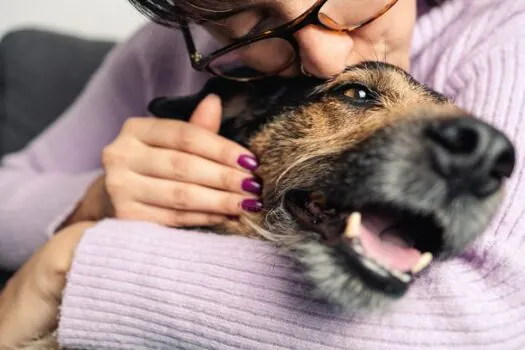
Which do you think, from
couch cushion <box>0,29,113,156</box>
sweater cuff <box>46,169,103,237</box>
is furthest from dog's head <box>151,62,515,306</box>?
couch cushion <box>0,29,113,156</box>

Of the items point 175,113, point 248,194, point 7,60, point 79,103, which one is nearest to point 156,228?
point 248,194

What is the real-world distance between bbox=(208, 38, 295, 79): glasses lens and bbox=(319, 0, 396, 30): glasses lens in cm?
11

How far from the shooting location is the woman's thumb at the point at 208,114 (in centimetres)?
149

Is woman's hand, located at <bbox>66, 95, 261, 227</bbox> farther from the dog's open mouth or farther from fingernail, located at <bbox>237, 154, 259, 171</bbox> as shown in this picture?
the dog's open mouth

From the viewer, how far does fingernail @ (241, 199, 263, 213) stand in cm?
134

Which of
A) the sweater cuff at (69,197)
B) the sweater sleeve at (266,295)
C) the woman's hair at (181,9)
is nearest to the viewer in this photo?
the sweater sleeve at (266,295)

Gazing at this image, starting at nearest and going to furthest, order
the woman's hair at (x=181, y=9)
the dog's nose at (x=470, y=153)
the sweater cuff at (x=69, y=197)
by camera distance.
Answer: the dog's nose at (x=470, y=153) → the woman's hair at (x=181, y=9) → the sweater cuff at (x=69, y=197)

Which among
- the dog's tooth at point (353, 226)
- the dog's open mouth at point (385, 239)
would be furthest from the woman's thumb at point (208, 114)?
the dog's tooth at point (353, 226)

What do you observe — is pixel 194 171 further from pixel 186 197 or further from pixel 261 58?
pixel 261 58

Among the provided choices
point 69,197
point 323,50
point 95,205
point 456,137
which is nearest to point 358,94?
point 323,50

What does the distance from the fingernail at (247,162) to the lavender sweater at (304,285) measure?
8.3 inches

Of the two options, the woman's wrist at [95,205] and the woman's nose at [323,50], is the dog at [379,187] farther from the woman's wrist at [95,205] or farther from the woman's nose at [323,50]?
the woman's wrist at [95,205]

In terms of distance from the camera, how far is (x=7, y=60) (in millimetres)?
2740

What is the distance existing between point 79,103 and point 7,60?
73cm
